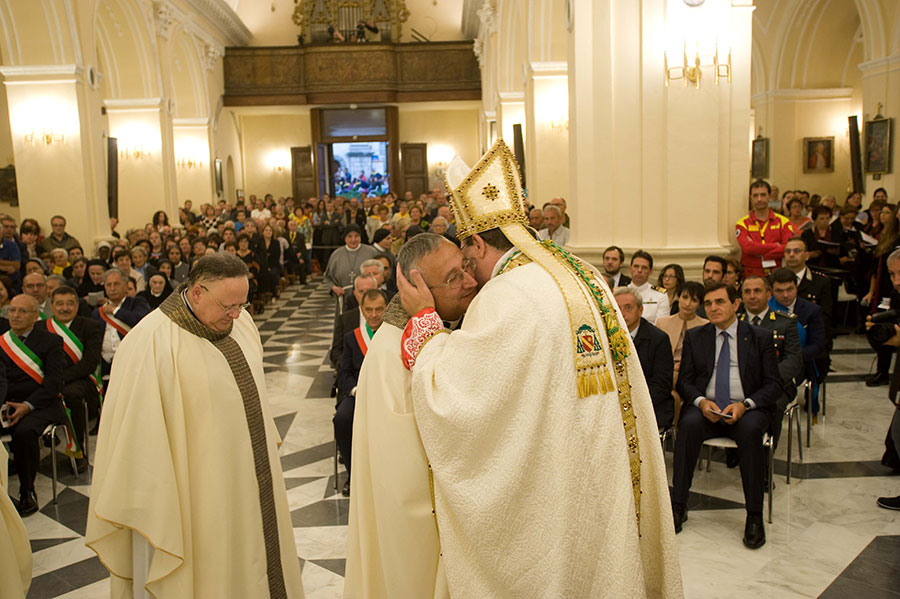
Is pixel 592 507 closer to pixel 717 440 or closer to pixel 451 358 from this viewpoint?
A: pixel 451 358

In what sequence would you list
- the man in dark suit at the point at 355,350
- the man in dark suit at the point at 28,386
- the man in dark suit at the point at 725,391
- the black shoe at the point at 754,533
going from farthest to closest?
the man in dark suit at the point at 355,350 < the man in dark suit at the point at 28,386 < the man in dark suit at the point at 725,391 < the black shoe at the point at 754,533

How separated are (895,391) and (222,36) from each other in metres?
21.8

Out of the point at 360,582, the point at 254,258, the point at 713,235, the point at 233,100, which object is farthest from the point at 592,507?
the point at 233,100

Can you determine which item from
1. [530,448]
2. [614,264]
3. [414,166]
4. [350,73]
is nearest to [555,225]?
[614,264]

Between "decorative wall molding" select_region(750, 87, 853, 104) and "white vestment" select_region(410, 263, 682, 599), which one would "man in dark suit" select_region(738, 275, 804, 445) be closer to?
"white vestment" select_region(410, 263, 682, 599)

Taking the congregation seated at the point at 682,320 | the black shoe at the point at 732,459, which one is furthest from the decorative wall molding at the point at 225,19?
the black shoe at the point at 732,459

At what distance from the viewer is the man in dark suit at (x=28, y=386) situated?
5.13 metres

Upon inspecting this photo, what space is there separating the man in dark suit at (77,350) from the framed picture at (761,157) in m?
14.4

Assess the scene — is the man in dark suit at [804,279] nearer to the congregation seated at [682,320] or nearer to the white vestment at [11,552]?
the congregation seated at [682,320]

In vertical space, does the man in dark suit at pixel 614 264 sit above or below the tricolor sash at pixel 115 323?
above

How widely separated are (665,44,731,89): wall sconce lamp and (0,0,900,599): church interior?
26mm

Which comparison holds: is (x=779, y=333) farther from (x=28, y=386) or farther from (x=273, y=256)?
(x=273, y=256)

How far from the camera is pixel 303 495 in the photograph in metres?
5.24

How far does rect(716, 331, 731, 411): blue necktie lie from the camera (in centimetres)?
476
